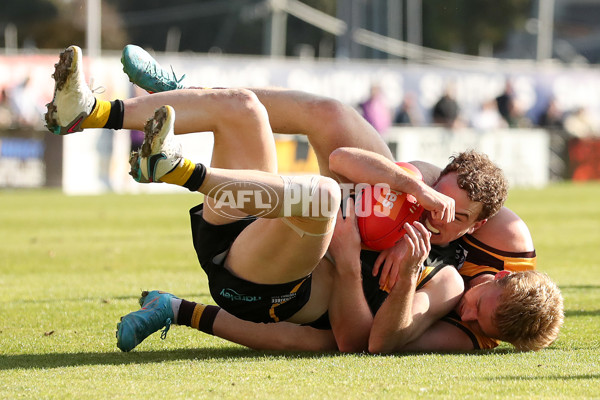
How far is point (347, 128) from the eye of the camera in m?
5.77

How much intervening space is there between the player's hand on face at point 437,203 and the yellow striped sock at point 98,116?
1674 mm

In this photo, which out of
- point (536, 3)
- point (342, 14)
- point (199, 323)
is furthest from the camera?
point (536, 3)

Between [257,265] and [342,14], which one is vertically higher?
[342,14]

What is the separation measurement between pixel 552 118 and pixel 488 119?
8.24 ft

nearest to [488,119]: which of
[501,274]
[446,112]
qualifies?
[446,112]

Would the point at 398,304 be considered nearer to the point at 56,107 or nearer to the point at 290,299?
the point at 290,299

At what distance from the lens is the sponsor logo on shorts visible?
5133mm

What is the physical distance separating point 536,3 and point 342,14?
289 inches

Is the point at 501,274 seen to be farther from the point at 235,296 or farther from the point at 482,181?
the point at 235,296

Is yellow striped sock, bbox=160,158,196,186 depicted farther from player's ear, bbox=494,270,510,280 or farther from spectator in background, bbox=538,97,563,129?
spectator in background, bbox=538,97,563,129

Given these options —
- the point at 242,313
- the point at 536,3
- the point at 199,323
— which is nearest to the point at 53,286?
the point at 199,323

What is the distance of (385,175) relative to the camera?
517cm

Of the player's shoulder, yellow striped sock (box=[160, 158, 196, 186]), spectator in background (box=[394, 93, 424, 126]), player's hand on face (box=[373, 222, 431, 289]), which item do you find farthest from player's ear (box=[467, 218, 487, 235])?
spectator in background (box=[394, 93, 424, 126])

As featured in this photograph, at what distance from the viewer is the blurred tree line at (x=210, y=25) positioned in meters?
44.3
